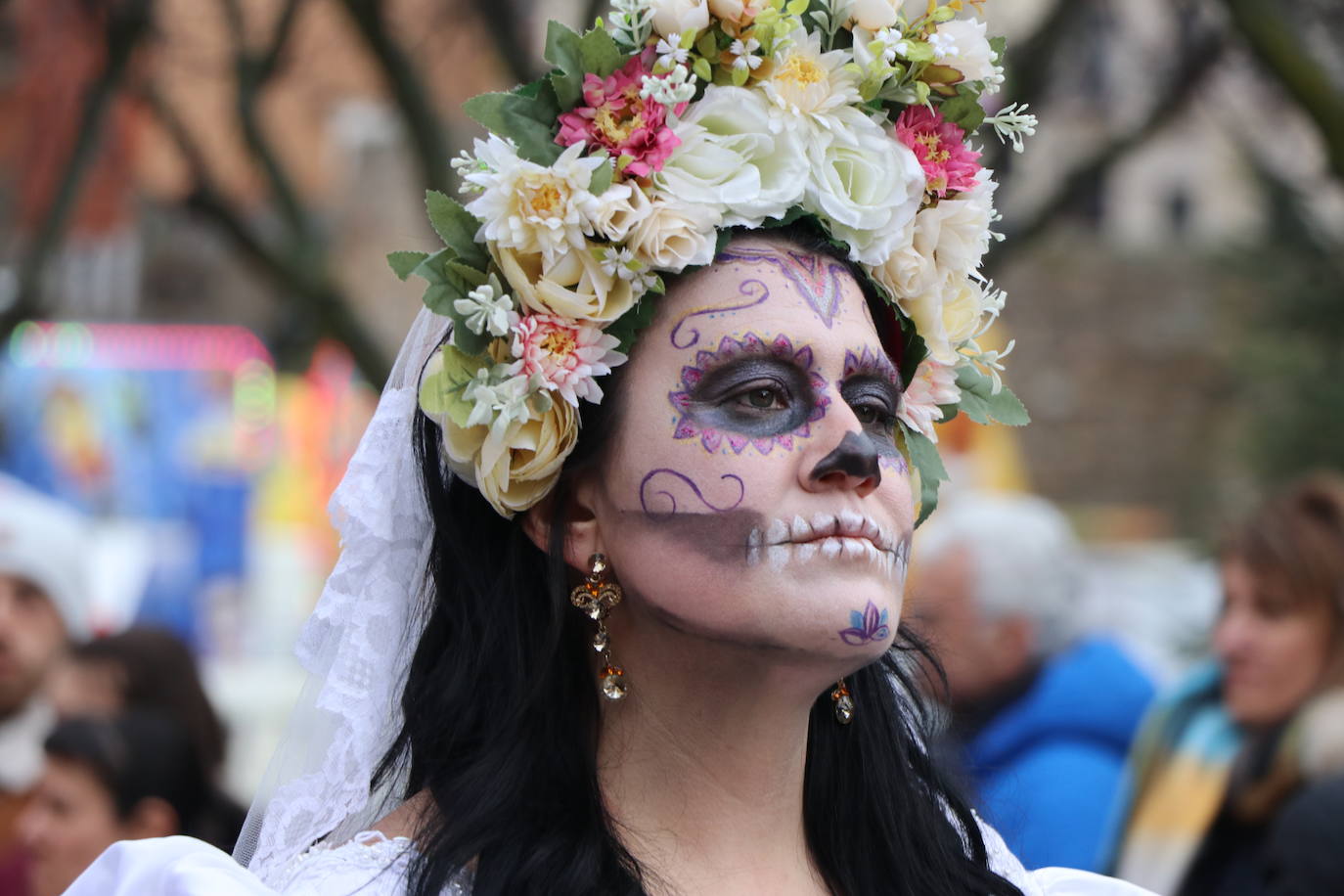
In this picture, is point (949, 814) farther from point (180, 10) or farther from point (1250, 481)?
point (1250, 481)

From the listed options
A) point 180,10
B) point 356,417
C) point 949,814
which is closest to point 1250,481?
point 356,417

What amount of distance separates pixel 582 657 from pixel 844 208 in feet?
2.27

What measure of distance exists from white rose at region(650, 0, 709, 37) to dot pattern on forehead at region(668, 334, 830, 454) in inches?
16.0

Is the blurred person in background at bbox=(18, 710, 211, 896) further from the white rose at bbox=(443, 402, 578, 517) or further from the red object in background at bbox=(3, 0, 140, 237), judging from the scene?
the red object in background at bbox=(3, 0, 140, 237)

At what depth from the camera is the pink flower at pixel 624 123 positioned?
2.21 metres

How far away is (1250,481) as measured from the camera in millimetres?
13508

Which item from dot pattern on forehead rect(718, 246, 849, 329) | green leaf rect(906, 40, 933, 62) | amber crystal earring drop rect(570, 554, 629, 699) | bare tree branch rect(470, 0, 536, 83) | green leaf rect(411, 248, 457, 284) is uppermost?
green leaf rect(906, 40, 933, 62)

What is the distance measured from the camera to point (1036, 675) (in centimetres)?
466

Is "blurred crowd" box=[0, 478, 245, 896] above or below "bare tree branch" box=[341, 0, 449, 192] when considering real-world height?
below

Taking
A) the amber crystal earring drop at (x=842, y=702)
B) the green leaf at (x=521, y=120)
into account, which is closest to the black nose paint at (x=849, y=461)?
the amber crystal earring drop at (x=842, y=702)

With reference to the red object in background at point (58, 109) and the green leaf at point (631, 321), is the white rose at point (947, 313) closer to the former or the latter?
the green leaf at point (631, 321)

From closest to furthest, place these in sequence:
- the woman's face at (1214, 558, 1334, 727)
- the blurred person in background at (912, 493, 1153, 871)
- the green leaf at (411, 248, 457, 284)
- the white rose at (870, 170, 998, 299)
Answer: the green leaf at (411, 248, 457, 284)
the white rose at (870, 170, 998, 299)
the woman's face at (1214, 558, 1334, 727)
the blurred person in background at (912, 493, 1153, 871)

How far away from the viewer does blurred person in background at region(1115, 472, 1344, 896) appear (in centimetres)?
382

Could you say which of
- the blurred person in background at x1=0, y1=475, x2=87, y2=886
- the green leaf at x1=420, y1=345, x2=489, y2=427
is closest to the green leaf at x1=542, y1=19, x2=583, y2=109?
the green leaf at x1=420, y1=345, x2=489, y2=427
